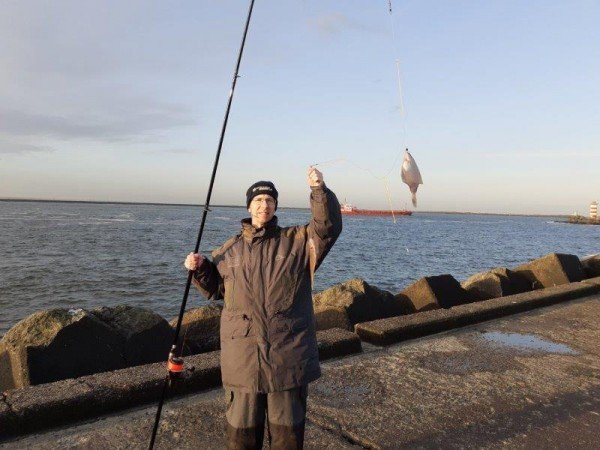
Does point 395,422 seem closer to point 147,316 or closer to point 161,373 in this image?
point 161,373

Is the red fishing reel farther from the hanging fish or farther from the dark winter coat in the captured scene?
the hanging fish

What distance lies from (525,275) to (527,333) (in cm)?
440

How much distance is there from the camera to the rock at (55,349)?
4094 millimetres

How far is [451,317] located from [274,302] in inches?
151

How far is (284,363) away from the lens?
2.37m

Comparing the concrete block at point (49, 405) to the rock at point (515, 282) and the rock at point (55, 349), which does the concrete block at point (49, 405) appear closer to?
the rock at point (55, 349)

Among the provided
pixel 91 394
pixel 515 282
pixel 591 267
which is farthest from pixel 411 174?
pixel 591 267

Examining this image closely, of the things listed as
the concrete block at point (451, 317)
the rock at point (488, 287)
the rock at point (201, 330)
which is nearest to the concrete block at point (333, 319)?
the concrete block at point (451, 317)

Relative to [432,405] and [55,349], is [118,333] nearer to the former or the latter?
[55,349]

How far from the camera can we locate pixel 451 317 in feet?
18.5

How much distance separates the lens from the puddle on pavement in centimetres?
496

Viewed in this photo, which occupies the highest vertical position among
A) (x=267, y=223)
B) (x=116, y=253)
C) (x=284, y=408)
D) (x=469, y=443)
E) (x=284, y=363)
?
(x=267, y=223)

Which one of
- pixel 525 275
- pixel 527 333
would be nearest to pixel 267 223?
pixel 527 333

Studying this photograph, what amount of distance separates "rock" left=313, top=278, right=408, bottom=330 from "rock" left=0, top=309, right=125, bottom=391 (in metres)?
2.74
